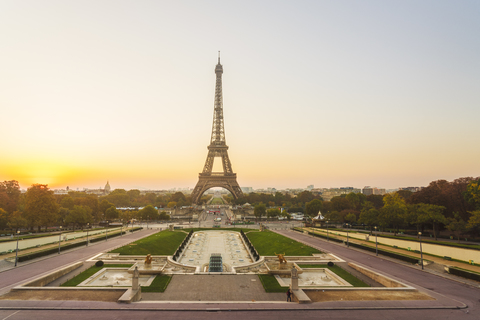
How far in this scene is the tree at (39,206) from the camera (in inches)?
1880

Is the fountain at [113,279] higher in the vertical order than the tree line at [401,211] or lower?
lower

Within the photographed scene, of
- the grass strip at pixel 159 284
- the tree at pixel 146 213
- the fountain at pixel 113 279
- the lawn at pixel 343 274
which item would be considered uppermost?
the tree at pixel 146 213

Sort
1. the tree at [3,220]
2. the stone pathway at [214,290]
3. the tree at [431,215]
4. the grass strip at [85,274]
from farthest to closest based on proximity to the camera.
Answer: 1. the tree at [3,220]
2. the tree at [431,215]
3. the grass strip at [85,274]
4. the stone pathway at [214,290]

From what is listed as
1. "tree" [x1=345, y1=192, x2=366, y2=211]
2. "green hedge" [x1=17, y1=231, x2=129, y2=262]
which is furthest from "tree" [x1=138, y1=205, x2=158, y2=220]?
"tree" [x1=345, y1=192, x2=366, y2=211]

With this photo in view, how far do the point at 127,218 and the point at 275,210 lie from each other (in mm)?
45391

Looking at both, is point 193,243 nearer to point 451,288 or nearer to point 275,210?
point 451,288

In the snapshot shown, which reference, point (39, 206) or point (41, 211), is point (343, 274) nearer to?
point (41, 211)

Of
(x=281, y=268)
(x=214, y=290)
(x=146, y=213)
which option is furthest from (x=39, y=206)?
(x=281, y=268)

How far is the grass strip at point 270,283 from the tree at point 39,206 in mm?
43486

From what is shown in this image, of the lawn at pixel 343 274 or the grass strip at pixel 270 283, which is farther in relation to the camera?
the lawn at pixel 343 274

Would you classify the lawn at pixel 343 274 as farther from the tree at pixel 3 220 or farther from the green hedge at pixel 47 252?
the tree at pixel 3 220

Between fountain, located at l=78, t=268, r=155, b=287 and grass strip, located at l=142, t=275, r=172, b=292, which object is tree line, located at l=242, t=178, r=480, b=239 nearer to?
grass strip, located at l=142, t=275, r=172, b=292

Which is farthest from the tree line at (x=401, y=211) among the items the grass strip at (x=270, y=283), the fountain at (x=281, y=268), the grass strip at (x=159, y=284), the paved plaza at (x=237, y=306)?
the grass strip at (x=159, y=284)

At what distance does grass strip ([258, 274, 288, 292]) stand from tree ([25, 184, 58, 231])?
4349cm
